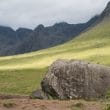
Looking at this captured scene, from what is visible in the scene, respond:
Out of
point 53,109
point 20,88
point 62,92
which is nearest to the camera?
point 53,109

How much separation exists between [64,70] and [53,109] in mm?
13652

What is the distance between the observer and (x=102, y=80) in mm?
42062

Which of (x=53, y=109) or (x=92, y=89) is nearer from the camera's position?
(x=53, y=109)

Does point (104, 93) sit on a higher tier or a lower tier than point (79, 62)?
lower

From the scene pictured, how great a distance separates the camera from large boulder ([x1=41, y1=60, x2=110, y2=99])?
41125 mm

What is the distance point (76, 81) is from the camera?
4128 cm

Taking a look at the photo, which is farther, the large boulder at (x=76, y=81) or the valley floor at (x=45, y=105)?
the large boulder at (x=76, y=81)

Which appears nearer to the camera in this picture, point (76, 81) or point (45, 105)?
point (45, 105)

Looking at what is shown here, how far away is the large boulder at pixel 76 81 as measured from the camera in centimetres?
4112

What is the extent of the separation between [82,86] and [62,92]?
1.74 m

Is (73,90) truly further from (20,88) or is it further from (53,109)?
(20,88)

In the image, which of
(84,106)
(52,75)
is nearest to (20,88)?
(52,75)

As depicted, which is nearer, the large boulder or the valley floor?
the valley floor

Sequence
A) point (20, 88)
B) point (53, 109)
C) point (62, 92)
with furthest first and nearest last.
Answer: point (20, 88), point (62, 92), point (53, 109)
